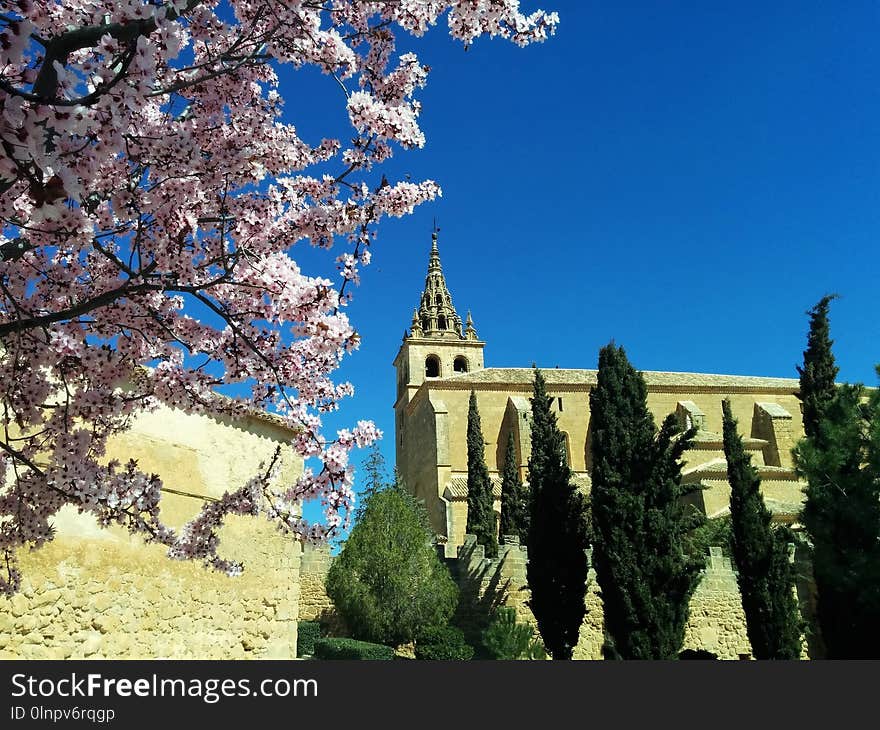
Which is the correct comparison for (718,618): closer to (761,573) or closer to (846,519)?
(761,573)

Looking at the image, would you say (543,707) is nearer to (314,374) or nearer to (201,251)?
(314,374)

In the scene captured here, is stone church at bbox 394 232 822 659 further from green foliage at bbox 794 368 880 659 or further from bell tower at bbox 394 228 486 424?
green foliage at bbox 794 368 880 659

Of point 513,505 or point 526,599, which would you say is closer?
point 526,599

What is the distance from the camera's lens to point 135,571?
7.62 meters

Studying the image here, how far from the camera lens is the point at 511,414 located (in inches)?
1400

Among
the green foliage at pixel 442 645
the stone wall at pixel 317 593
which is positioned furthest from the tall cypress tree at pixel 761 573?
the stone wall at pixel 317 593

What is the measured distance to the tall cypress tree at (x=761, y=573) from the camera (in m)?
16.3

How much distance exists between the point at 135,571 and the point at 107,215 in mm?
5315

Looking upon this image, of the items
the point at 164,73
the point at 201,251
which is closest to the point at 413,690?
the point at 201,251

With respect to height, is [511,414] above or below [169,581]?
above

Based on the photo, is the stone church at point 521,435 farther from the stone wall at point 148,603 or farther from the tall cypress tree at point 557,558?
the stone wall at point 148,603

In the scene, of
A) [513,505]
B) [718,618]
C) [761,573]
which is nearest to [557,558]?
[761,573]

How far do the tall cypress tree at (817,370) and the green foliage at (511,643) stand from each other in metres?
9.23

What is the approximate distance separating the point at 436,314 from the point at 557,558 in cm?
2921
